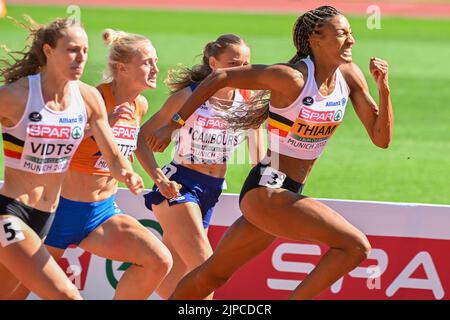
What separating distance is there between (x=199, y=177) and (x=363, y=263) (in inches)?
57.6

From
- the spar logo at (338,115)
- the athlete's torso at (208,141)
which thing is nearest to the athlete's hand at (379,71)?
the spar logo at (338,115)

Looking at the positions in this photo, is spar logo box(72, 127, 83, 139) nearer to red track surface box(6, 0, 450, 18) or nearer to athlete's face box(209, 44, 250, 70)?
athlete's face box(209, 44, 250, 70)

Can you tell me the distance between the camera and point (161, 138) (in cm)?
700

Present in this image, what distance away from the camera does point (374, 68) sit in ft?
23.5

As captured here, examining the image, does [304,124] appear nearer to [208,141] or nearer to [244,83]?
[244,83]

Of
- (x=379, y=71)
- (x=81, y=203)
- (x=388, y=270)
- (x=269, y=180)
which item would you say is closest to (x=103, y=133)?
(x=81, y=203)

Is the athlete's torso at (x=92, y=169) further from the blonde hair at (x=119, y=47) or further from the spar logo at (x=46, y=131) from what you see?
the spar logo at (x=46, y=131)

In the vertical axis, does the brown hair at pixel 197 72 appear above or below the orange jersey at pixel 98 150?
above

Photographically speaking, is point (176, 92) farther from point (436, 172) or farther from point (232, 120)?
point (436, 172)

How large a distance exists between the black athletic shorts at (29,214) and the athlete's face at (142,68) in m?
1.36

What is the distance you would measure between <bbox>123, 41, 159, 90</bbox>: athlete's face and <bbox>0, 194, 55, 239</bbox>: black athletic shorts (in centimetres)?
136

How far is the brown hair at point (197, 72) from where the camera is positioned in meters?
8.16

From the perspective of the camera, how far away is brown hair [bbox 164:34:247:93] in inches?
321

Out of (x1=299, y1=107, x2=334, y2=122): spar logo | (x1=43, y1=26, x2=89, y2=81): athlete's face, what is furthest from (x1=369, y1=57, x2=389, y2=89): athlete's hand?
(x1=43, y1=26, x2=89, y2=81): athlete's face
